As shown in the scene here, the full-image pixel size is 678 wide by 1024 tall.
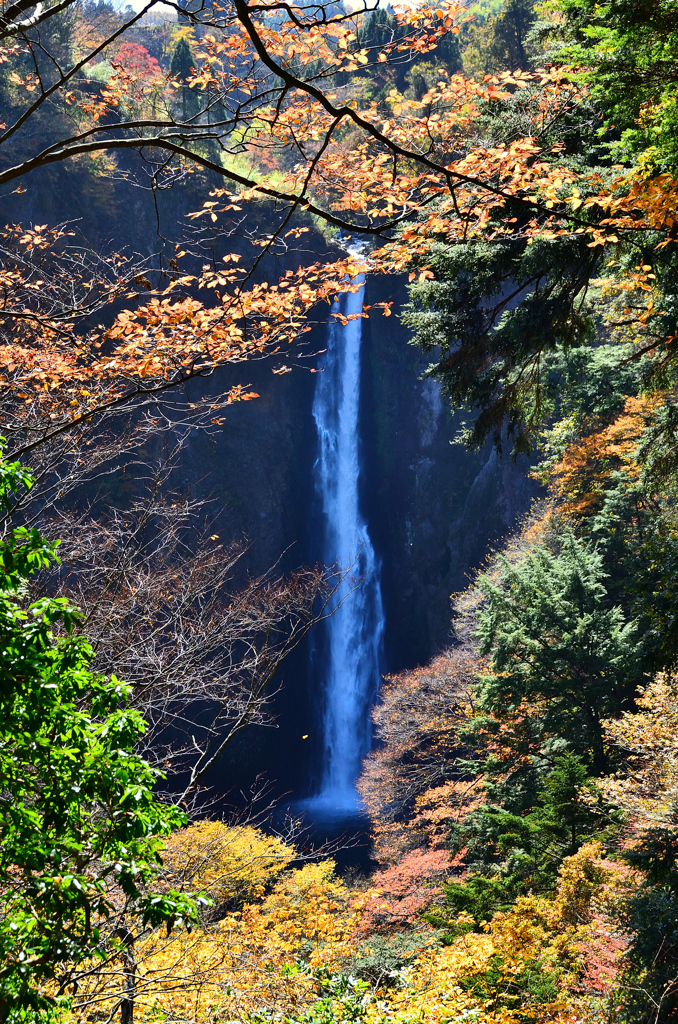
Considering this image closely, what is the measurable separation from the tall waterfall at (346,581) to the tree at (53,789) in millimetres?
20346

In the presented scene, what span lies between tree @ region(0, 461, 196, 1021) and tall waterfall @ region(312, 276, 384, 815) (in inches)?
801

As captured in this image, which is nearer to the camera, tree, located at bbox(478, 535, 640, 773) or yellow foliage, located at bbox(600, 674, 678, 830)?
yellow foliage, located at bbox(600, 674, 678, 830)

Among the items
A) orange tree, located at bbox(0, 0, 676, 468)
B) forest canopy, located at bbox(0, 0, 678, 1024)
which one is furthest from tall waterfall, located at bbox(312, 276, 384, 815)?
orange tree, located at bbox(0, 0, 676, 468)

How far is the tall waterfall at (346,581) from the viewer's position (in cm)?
2367

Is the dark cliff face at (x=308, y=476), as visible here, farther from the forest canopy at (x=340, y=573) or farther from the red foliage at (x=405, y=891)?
the red foliage at (x=405, y=891)

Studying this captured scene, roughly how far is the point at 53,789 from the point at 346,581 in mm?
23008

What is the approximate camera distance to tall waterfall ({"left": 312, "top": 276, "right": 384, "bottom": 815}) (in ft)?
77.7

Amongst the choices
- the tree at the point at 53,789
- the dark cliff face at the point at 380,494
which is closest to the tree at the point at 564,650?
the tree at the point at 53,789

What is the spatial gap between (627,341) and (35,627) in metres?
14.6

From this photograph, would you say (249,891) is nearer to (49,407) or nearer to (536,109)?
(49,407)

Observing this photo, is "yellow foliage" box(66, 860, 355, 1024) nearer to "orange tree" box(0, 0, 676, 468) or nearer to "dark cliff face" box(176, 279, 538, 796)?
"orange tree" box(0, 0, 676, 468)

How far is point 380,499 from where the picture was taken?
28188 mm

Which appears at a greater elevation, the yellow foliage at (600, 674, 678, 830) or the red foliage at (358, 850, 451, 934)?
the yellow foliage at (600, 674, 678, 830)

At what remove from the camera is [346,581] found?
25219mm
